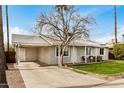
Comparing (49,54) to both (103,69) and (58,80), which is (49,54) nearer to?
(103,69)

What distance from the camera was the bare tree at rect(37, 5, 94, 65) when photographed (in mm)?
15633

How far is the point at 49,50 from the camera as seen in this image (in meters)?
17.5

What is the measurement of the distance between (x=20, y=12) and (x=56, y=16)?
11.8 feet

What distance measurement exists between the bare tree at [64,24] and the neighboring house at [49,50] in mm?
1670

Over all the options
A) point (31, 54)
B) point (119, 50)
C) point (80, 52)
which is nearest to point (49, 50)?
point (80, 52)

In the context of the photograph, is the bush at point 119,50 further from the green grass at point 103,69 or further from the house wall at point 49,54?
the house wall at point 49,54

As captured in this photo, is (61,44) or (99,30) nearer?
(61,44)

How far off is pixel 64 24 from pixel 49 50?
3.01 m

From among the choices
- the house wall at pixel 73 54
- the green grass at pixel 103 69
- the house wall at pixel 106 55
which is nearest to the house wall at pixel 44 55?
the house wall at pixel 73 54

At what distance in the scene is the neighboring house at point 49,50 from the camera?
17.4 m

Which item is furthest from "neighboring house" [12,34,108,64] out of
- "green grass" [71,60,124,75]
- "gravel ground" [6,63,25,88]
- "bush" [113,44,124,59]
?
"gravel ground" [6,63,25,88]

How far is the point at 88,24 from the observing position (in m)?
16.2
